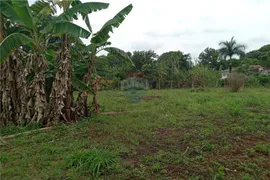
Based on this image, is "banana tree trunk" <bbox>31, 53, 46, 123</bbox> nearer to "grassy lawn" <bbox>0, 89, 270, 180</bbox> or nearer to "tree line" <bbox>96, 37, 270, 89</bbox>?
"grassy lawn" <bbox>0, 89, 270, 180</bbox>

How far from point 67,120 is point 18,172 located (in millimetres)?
2796

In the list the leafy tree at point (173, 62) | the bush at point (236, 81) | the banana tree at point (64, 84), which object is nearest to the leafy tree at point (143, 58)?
the leafy tree at point (173, 62)

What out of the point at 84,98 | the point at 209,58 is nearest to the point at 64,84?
the point at 84,98

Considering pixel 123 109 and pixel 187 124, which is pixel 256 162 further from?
pixel 123 109

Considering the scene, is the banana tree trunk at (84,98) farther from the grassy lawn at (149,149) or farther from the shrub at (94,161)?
the shrub at (94,161)

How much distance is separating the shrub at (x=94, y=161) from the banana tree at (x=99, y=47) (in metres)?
3.35

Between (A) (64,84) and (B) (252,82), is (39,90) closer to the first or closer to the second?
(A) (64,84)

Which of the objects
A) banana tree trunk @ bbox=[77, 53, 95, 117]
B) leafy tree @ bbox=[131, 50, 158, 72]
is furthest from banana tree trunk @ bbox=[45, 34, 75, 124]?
leafy tree @ bbox=[131, 50, 158, 72]

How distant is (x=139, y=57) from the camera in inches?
966

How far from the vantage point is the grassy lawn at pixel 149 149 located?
9.48 ft

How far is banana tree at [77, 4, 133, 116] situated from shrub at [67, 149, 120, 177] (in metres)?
3.35

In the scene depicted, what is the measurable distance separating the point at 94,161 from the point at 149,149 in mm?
1176

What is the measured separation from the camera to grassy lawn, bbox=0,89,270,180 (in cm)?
289

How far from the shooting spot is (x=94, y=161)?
9.78 ft
